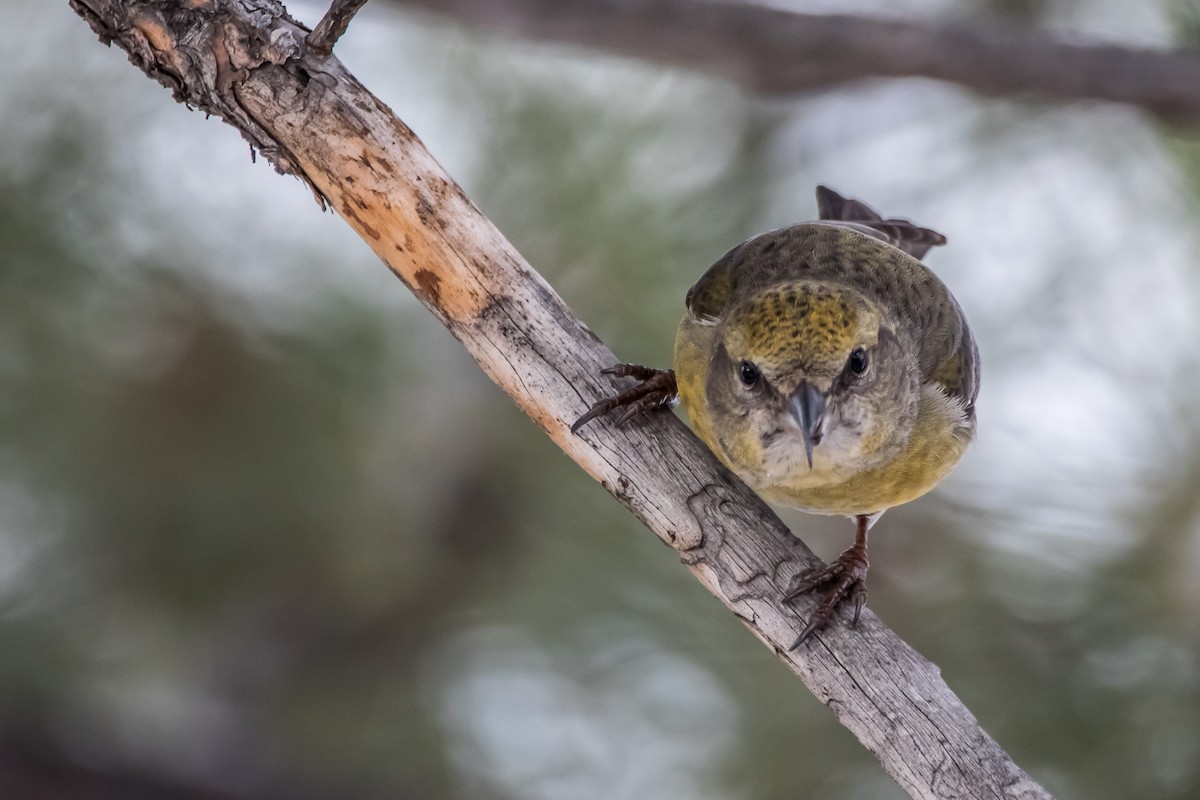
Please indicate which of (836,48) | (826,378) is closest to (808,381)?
(826,378)

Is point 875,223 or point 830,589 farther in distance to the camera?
point 875,223

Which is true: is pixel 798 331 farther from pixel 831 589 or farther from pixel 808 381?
pixel 831 589

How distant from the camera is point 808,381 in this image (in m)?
1.65

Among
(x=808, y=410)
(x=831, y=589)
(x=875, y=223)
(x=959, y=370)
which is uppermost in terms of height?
(x=875, y=223)

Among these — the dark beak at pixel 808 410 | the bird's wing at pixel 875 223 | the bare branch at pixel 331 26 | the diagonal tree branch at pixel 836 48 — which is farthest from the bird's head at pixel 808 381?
the diagonal tree branch at pixel 836 48

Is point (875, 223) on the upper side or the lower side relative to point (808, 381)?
upper

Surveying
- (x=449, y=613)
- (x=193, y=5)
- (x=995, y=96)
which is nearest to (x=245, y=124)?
(x=193, y=5)

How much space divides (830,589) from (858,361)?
0.35 m

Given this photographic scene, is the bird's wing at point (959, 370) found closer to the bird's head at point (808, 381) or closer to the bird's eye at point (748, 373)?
the bird's head at point (808, 381)

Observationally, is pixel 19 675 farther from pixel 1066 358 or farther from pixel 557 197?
pixel 1066 358

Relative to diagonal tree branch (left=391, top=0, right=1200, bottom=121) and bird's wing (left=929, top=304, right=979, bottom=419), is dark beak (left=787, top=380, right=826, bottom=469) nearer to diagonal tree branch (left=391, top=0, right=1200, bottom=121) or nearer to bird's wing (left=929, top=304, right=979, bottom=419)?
bird's wing (left=929, top=304, right=979, bottom=419)

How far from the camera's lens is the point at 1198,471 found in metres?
2.11

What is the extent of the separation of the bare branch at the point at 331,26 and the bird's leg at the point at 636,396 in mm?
568

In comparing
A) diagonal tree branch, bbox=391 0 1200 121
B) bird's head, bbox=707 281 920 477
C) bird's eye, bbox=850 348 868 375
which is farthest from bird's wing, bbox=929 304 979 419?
diagonal tree branch, bbox=391 0 1200 121
